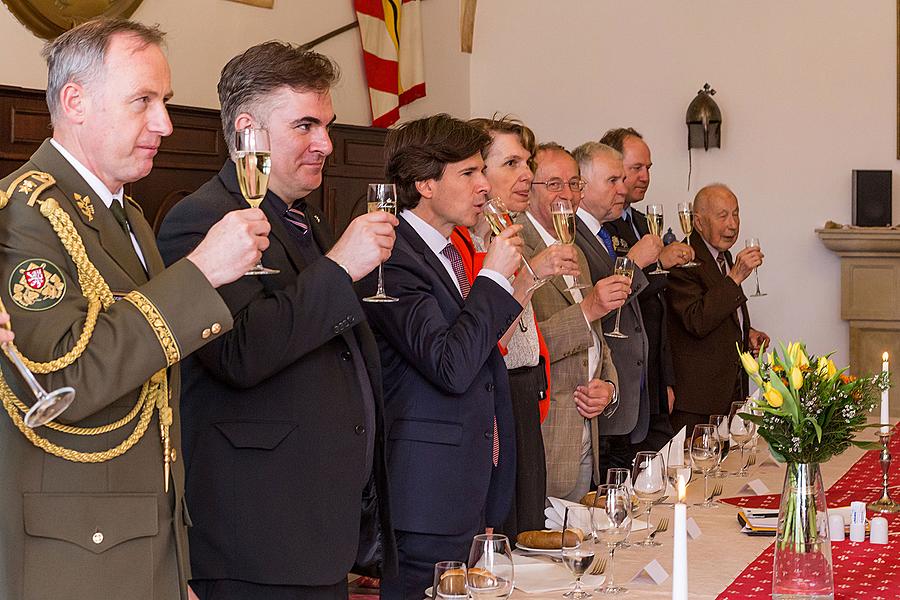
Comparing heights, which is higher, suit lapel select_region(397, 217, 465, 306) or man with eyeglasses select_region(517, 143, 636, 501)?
suit lapel select_region(397, 217, 465, 306)

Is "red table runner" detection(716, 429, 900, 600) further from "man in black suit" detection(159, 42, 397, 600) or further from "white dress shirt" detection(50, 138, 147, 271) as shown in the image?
"white dress shirt" detection(50, 138, 147, 271)

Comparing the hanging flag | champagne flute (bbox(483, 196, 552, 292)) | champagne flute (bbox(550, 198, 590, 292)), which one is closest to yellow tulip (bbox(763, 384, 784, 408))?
champagne flute (bbox(483, 196, 552, 292))

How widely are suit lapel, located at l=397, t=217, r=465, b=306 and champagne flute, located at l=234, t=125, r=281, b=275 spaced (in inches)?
36.5

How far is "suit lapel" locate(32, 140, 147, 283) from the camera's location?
1.76 metres

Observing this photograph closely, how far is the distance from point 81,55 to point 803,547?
1.53 m

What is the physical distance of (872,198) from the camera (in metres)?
7.55

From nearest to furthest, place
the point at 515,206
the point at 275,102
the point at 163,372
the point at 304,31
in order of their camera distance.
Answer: the point at 163,372 → the point at 275,102 → the point at 515,206 → the point at 304,31

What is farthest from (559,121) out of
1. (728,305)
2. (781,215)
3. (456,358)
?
(456,358)

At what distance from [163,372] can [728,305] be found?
3.78m

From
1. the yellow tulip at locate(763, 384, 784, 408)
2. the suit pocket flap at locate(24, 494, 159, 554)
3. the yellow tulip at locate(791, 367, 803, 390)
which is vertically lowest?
the suit pocket flap at locate(24, 494, 159, 554)

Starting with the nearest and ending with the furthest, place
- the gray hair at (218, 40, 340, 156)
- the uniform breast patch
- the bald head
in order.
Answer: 1. the uniform breast patch
2. the gray hair at (218, 40, 340, 156)
3. the bald head

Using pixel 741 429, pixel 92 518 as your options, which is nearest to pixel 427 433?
pixel 741 429

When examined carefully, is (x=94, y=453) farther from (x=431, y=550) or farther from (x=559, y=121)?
(x=559, y=121)

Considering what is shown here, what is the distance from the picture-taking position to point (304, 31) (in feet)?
23.3
